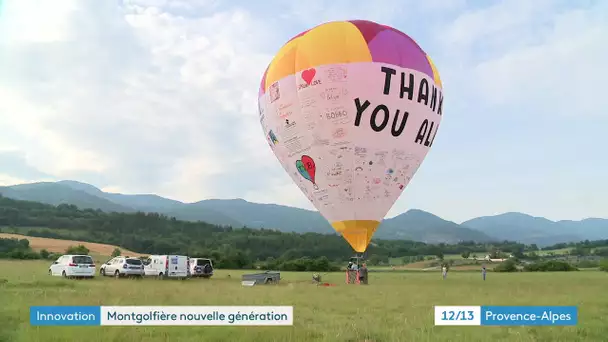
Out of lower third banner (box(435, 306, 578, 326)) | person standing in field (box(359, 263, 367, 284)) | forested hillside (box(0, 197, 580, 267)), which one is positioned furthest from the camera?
forested hillside (box(0, 197, 580, 267))

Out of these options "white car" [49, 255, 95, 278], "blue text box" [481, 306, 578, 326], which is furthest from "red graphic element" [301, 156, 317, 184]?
"white car" [49, 255, 95, 278]

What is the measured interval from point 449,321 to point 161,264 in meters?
26.3

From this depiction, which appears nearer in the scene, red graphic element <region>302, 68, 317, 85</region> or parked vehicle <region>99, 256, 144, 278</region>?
red graphic element <region>302, 68, 317, 85</region>

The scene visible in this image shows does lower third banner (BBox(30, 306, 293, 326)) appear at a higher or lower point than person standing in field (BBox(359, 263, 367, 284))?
higher

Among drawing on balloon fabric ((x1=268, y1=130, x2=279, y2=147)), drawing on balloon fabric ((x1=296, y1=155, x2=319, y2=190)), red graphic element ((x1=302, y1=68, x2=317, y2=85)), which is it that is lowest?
drawing on balloon fabric ((x1=296, y1=155, x2=319, y2=190))

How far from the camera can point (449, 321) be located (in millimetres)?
12539

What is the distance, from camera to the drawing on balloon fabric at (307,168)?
22312mm

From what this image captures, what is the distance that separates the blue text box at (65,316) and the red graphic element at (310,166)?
12.1 metres

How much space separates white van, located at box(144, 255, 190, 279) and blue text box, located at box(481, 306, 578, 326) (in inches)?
985

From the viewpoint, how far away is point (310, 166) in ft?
73.5

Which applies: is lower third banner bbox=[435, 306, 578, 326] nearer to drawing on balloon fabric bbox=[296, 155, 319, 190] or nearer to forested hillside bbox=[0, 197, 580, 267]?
drawing on balloon fabric bbox=[296, 155, 319, 190]

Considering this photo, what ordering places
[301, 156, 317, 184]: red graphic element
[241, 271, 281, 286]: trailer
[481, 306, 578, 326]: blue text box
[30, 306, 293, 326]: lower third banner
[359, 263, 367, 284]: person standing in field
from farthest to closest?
[241, 271, 281, 286]: trailer, [359, 263, 367, 284]: person standing in field, [301, 156, 317, 184]: red graphic element, [481, 306, 578, 326]: blue text box, [30, 306, 293, 326]: lower third banner

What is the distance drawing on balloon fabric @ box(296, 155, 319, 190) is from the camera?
22.3 metres

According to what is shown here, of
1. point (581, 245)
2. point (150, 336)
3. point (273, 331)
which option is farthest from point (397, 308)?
point (581, 245)
